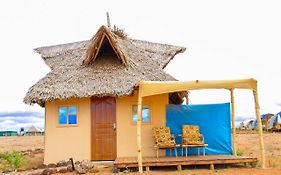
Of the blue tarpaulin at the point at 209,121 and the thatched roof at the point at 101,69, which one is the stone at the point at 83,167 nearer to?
the thatched roof at the point at 101,69

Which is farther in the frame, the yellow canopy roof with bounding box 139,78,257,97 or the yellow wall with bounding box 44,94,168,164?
the yellow wall with bounding box 44,94,168,164

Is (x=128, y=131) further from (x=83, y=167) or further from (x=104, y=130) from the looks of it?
(x=83, y=167)

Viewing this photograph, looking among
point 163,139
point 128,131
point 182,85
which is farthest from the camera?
point 128,131

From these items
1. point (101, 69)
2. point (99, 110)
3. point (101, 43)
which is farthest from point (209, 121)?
point (101, 43)

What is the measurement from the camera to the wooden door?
12.9 metres

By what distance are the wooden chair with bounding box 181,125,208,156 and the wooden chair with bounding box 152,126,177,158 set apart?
1.19 ft

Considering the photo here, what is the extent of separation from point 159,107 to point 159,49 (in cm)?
376

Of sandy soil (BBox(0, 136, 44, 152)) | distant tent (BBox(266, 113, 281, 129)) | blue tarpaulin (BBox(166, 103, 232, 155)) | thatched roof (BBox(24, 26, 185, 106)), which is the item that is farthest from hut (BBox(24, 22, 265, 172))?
distant tent (BBox(266, 113, 281, 129))

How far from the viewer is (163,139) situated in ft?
39.6

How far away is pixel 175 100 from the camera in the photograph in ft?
50.9

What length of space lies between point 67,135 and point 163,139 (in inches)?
130

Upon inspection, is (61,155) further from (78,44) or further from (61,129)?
(78,44)

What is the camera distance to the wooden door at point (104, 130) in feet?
42.3

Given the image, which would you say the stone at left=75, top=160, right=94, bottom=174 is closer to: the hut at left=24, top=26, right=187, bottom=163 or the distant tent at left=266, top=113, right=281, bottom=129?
the hut at left=24, top=26, right=187, bottom=163
